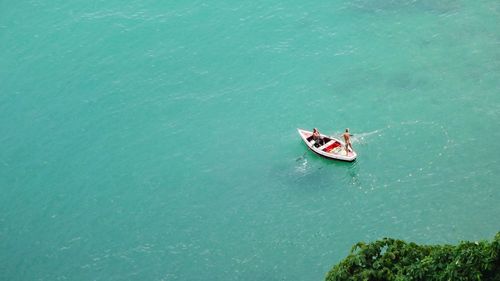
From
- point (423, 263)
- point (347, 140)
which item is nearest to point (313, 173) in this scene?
point (347, 140)

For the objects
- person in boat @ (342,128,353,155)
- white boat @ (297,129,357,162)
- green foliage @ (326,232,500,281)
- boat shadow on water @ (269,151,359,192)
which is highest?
green foliage @ (326,232,500,281)

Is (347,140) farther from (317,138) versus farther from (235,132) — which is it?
(235,132)

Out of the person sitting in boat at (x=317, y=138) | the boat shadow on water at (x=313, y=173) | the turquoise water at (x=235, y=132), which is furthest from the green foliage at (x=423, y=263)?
the person sitting in boat at (x=317, y=138)

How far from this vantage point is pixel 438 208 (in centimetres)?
3772

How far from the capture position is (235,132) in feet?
144

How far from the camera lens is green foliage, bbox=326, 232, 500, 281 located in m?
23.3

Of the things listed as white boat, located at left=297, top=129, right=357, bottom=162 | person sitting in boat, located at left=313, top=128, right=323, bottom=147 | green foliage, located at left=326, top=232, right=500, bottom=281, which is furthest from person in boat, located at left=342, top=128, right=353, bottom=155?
green foliage, located at left=326, top=232, right=500, bottom=281

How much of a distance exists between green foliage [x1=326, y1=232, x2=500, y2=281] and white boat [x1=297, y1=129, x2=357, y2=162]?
1500 centimetres

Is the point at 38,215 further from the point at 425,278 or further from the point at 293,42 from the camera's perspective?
the point at 425,278

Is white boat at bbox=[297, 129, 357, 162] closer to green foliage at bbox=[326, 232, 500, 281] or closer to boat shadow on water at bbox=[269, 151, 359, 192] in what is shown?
boat shadow on water at bbox=[269, 151, 359, 192]

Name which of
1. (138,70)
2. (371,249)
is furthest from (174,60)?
(371,249)

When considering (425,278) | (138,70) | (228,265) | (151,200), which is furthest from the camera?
(138,70)

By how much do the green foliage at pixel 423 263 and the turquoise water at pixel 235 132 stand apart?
10162 mm

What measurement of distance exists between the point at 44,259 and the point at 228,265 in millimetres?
8707
